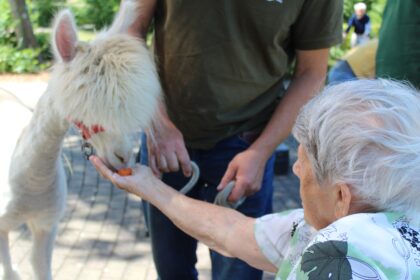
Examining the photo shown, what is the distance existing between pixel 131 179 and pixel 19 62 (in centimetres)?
712

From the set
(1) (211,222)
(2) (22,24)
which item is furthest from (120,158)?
(2) (22,24)

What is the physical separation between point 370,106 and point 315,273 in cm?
35

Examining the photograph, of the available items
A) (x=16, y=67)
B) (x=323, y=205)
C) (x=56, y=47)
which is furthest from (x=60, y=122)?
(x=16, y=67)

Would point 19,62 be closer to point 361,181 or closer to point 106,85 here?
point 106,85

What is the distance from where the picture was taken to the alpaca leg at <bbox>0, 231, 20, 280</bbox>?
250 cm

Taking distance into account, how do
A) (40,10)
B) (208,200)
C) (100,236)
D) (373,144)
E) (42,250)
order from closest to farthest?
(373,144), (208,200), (42,250), (100,236), (40,10)

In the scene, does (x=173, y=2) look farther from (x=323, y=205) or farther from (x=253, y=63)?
(x=323, y=205)

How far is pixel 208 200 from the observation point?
2.05 meters

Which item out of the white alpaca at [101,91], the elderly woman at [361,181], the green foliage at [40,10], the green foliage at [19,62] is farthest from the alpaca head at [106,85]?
the green foliage at [40,10]

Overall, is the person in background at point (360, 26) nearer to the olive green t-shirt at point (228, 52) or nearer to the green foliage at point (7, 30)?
the green foliage at point (7, 30)

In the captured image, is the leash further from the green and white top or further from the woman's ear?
the green and white top

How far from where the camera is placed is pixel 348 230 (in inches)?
37.9

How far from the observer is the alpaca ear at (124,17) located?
5.50 feet

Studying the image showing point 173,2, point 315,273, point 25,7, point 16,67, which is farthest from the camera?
point 25,7
